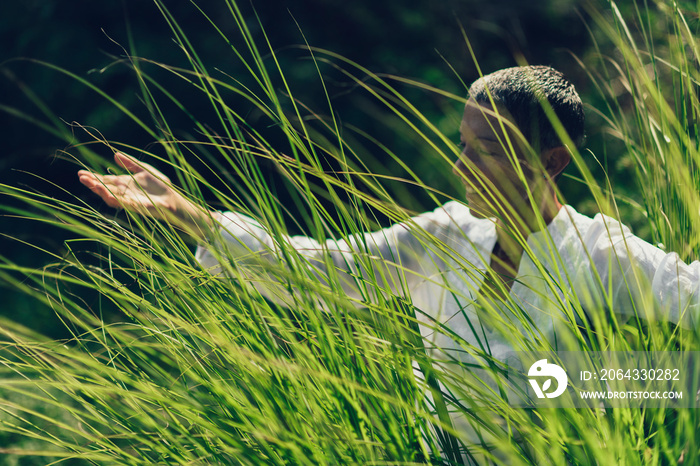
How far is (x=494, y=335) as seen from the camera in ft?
2.14

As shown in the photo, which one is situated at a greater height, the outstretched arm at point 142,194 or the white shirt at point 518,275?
the outstretched arm at point 142,194

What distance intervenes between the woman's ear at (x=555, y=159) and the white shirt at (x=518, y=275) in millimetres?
62

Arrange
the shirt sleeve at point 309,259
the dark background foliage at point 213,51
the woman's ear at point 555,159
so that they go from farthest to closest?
the dark background foliage at point 213,51, the woman's ear at point 555,159, the shirt sleeve at point 309,259

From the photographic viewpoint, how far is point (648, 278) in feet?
1.92

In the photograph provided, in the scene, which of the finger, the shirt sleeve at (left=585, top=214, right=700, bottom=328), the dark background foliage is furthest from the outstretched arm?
the dark background foliage

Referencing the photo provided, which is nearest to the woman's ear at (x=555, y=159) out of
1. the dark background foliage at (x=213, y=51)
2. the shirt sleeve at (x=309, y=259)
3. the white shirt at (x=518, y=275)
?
the white shirt at (x=518, y=275)

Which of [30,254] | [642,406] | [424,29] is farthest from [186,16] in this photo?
[642,406]

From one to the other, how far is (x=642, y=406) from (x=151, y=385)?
435 millimetres

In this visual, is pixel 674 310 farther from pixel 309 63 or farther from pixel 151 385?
pixel 309 63

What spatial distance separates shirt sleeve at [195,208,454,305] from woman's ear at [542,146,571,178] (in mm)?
172

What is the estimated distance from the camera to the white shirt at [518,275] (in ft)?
1.46

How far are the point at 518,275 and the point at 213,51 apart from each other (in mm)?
1892

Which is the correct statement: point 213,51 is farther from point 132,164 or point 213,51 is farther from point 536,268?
point 536,268

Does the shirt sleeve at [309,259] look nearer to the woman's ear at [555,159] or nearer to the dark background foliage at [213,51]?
the woman's ear at [555,159]
